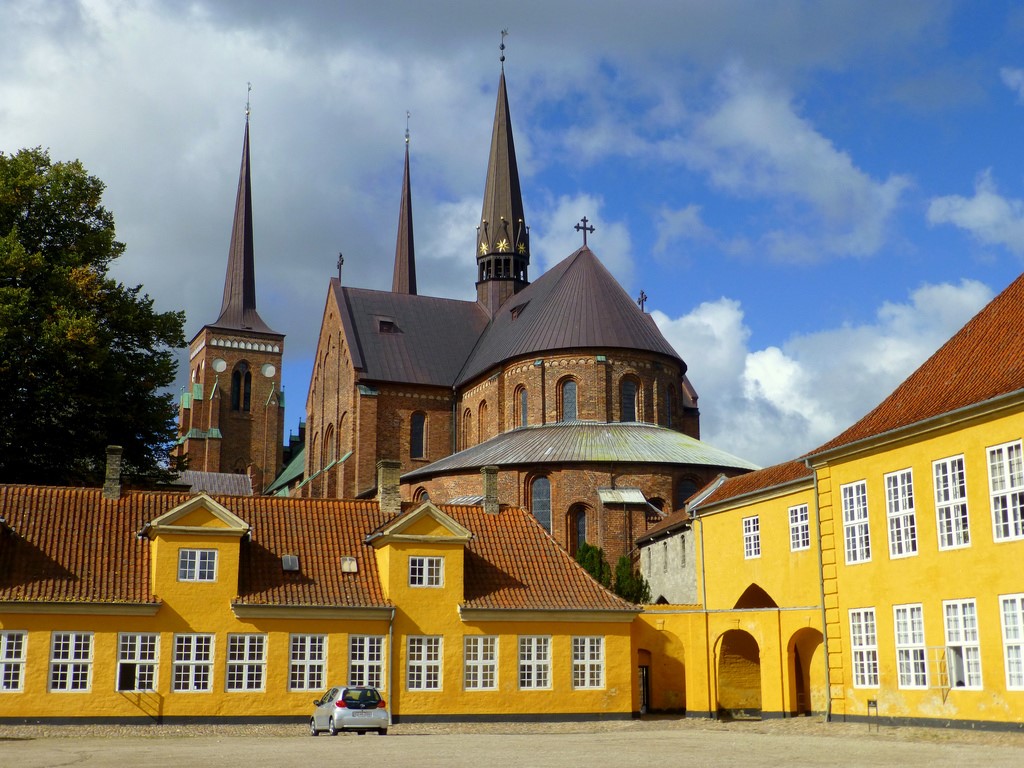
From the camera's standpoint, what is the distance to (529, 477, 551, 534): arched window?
51562 millimetres

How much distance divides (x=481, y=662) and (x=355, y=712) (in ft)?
21.1

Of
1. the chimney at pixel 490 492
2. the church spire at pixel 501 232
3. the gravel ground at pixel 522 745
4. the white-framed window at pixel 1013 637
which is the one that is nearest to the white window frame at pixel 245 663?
the gravel ground at pixel 522 745

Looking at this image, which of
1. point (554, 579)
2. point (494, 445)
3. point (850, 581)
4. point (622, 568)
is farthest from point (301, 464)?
point (850, 581)

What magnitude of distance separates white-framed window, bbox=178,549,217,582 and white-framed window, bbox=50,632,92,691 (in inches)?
112

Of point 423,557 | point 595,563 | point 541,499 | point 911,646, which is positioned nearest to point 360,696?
point 423,557

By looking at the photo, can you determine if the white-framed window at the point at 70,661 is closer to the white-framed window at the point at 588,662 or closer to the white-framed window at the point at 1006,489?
the white-framed window at the point at 588,662

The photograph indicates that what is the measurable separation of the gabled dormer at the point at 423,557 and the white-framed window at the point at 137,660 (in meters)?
6.17

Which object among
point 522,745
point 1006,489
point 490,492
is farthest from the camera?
point 490,492

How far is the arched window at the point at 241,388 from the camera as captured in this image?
92.1 metres

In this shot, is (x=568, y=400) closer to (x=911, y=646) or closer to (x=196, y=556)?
(x=196, y=556)

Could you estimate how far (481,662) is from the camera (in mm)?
32125

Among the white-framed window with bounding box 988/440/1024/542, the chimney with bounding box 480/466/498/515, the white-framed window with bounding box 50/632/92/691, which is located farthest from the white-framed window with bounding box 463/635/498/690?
the white-framed window with bounding box 988/440/1024/542

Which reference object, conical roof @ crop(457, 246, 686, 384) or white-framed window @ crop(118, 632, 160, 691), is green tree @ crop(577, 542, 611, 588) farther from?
white-framed window @ crop(118, 632, 160, 691)

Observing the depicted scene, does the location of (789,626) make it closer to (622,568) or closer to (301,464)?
(622,568)
